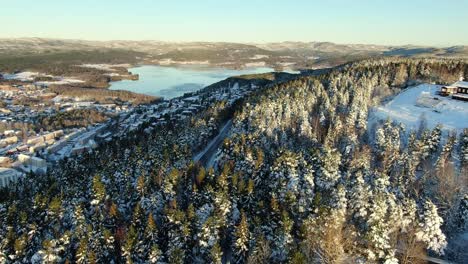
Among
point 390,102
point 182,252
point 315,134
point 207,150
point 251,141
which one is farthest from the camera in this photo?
point 390,102

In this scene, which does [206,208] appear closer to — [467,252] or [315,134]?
[467,252]

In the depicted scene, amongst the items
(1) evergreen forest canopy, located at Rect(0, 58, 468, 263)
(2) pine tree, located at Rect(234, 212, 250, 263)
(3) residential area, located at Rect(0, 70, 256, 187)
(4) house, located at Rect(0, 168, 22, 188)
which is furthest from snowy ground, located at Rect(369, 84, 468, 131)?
(4) house, located at Rect(0, 168, 22, 188)

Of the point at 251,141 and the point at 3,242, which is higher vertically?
the point at 251,141

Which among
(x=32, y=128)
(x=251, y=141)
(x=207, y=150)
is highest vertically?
(x=251, y=141)

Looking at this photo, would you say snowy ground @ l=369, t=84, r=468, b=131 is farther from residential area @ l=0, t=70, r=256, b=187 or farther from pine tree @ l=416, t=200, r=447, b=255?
residential area @ l=0, t=70, r=256, b=187

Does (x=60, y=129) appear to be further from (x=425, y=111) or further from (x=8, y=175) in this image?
(x=425, y=111)

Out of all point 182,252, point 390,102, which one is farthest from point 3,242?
point 390,102
